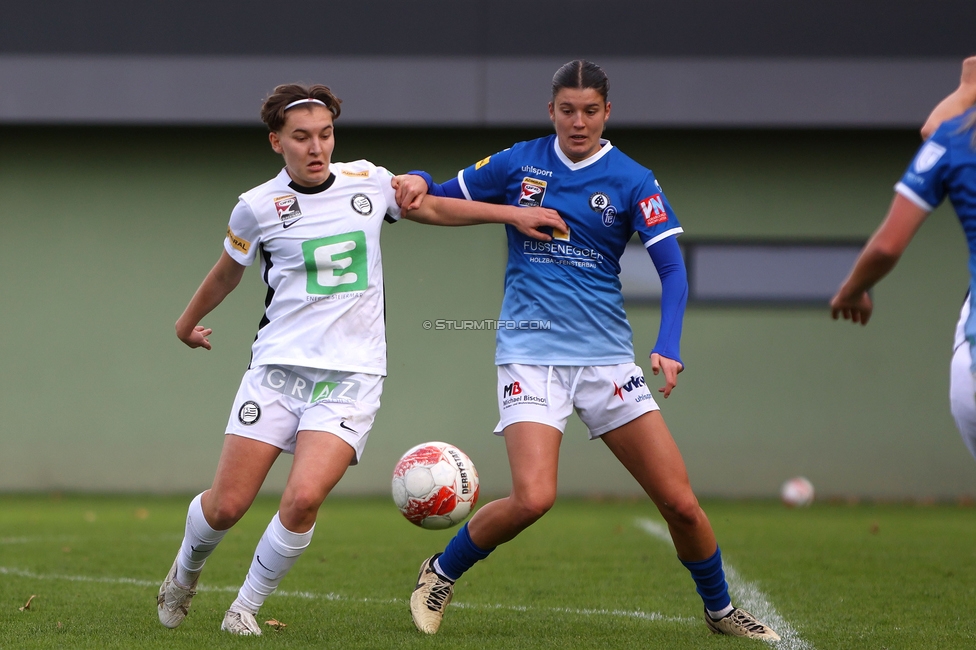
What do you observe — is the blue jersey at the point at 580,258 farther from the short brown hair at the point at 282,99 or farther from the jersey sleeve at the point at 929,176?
the jersey sleeve at the point at 929,176

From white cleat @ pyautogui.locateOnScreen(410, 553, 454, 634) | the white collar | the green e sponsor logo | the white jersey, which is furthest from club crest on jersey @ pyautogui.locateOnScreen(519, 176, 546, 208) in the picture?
white cleat @ pyautogui.locateOnScreen(410, 553, 454, 634)

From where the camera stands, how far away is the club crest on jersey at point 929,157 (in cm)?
317

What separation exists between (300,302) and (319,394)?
15.1 inches

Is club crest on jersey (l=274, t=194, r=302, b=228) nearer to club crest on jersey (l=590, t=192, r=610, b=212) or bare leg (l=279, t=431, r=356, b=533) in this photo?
bare leg (l=279, t=431, r=356, b=533)

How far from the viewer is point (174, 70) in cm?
1165

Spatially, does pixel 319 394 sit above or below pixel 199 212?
above

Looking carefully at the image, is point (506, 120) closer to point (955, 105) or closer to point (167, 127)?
point (167, 127)

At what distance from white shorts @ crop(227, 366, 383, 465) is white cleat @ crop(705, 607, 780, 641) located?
5.59ft

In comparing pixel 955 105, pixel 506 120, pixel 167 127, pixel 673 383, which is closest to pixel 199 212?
pixel 167 127

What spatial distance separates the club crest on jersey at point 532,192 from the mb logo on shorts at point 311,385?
3.53ft

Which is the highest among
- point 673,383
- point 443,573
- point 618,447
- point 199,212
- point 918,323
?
point 673,383

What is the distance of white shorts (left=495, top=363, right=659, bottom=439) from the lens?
459 cm

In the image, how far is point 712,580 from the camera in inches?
184

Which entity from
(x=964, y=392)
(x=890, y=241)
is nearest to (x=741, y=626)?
(x=964, y=392)
